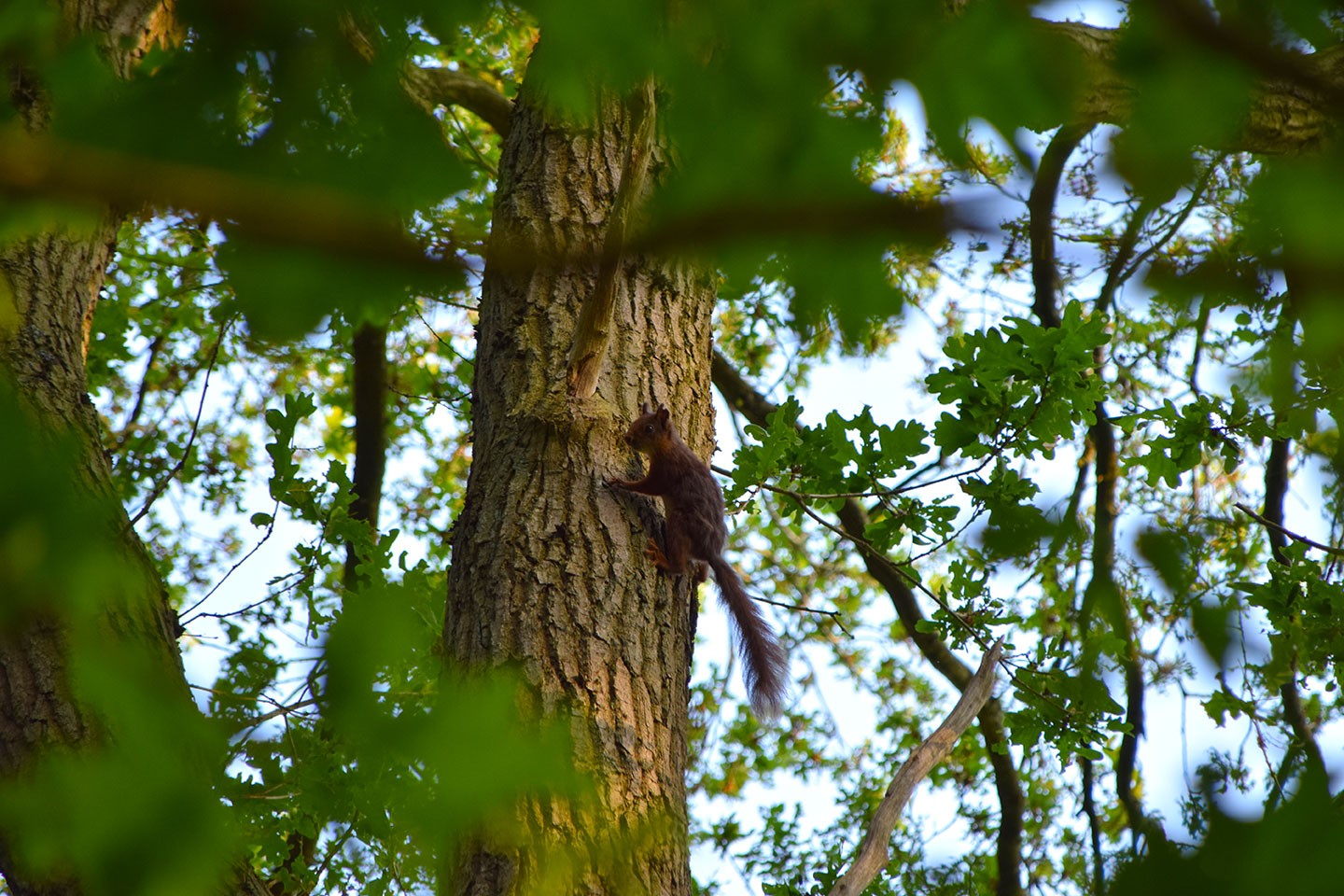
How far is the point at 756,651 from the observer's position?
3873 millimetres

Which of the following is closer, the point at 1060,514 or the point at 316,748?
the point at 1060,514

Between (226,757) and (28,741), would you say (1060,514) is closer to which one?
(226,757)

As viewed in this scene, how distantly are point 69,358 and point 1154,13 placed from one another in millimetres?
3316

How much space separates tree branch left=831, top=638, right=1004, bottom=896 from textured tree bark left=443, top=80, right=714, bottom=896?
48 centimetres

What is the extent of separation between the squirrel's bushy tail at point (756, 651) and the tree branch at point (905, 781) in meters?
0.77

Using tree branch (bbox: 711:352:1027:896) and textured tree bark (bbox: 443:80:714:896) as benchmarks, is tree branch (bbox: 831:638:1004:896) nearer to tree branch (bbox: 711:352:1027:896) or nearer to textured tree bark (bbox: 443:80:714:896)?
textured tree bark (bbox: 443:80:714:896)

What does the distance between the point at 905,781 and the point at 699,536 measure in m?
1.03

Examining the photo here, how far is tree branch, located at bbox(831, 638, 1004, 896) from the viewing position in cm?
279

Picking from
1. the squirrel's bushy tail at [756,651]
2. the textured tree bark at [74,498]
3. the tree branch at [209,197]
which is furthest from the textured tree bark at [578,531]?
the tree branch at [209,197]

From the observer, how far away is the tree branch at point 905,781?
2789mm

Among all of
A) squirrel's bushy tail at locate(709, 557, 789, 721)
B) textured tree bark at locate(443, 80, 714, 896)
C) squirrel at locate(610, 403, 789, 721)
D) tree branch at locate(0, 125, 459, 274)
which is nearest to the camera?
tree branch at locate(0, 125, 459, 274)

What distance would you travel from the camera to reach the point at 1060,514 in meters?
1.46

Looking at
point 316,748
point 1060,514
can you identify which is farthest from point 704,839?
point 1060,514

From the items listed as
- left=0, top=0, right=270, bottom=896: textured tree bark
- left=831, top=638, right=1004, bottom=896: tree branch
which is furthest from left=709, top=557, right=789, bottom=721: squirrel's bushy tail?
left=0, top=0, right=270, bottom=896: textured tree bark
